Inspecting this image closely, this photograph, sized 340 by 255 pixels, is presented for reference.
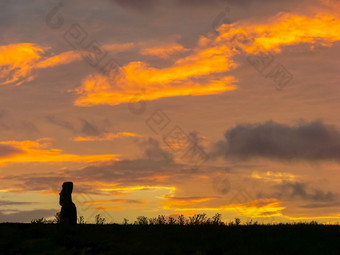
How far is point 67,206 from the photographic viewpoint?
2784 cm

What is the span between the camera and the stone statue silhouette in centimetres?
2755

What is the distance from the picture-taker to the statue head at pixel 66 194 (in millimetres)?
28031
